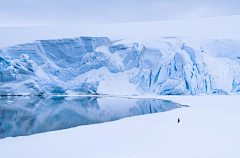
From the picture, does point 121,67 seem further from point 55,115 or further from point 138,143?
point 138,143

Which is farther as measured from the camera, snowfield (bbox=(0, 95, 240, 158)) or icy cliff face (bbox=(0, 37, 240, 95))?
icy cliff face (bbox=(0, 37, 240, 95))

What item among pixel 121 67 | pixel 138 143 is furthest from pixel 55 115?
pixel 121 67

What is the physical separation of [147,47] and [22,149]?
17457mm

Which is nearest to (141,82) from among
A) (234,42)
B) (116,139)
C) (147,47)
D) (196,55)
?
(147,47)

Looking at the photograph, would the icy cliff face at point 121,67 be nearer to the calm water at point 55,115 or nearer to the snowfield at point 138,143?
the calm water at point 55,115

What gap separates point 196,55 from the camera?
19609 millimetres

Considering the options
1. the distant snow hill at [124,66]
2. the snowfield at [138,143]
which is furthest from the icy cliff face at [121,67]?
the snowfield at [138,143]

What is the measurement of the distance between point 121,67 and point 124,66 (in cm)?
27

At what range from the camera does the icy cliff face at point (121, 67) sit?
60.3 ft

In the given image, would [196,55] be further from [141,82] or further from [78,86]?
[78,86]

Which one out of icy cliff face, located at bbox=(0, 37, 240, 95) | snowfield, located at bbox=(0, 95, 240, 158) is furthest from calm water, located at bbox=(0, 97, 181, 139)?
icy cliff face, located at bbox=(0, 37, 240, 95)

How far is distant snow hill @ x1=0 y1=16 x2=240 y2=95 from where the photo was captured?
60.4 ft

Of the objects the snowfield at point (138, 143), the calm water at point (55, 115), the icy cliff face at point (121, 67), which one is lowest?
the calm water at point (55, 115)

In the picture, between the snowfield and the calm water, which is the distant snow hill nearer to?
the calm water
